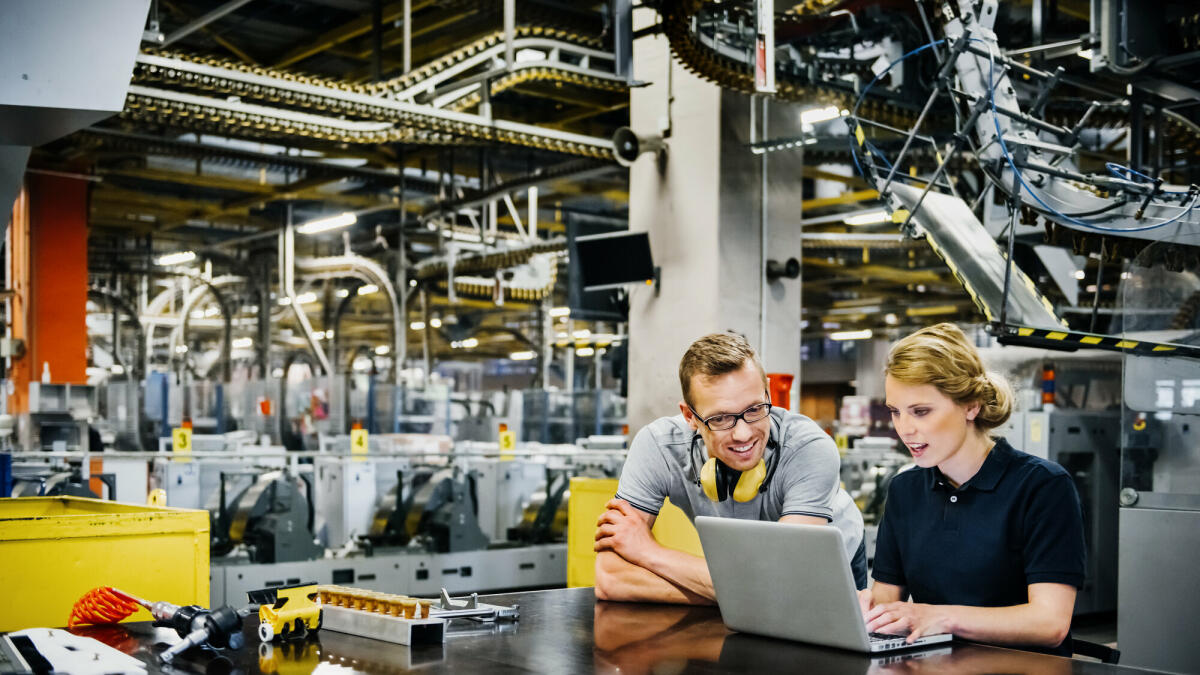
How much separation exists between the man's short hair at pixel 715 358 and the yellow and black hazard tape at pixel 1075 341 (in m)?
1.73

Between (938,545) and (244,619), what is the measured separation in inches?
57.6

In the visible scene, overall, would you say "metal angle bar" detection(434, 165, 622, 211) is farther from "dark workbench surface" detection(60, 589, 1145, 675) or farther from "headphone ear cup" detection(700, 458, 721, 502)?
"dark workbench surface" detection(60, 589, 1145, 675)

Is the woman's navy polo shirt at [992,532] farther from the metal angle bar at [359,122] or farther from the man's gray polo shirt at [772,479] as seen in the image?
the metal angle bar at [359,122]

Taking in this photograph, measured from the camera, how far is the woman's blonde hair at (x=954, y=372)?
2322 millimetres

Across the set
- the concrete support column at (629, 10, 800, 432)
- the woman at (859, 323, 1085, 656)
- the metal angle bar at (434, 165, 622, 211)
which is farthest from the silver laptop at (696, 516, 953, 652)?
the metal angle bar at (434, 165, 622, 211)

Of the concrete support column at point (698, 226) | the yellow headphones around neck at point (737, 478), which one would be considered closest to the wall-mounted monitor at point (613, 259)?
the concrete support column at point (698, 226)

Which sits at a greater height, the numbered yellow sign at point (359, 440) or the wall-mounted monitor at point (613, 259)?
the wall-mounted monitor at point (613, 259)

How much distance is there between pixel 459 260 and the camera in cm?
1203

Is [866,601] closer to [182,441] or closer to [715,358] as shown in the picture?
[715,358]

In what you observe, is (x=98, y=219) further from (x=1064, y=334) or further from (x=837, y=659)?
(x=837, y=659)

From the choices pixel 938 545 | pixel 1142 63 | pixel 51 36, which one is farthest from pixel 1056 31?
pixel 51 36

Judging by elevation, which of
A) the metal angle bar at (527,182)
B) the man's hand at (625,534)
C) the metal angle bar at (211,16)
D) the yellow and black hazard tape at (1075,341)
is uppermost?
the metal angle bar at (211,16)

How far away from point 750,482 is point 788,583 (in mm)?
624

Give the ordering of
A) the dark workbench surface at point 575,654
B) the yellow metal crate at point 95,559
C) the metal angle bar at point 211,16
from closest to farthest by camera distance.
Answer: the dark workbench surface at point 575,654
the yellow metal crate at point 95,559
the metal angle bar at point 211,16
